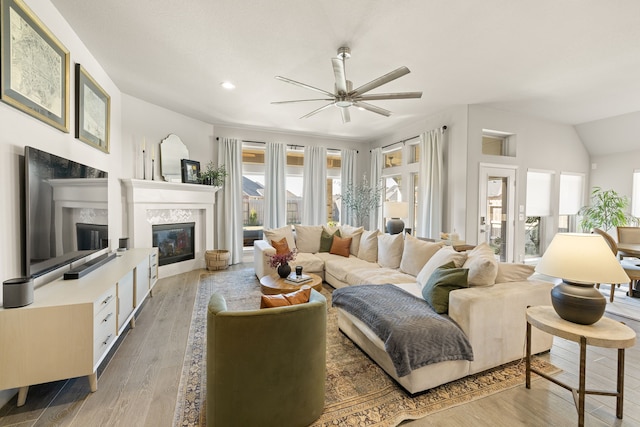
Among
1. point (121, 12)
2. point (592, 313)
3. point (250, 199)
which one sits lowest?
point (592, 313)

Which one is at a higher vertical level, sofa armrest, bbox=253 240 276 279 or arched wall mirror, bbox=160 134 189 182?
arched wall mirror, bbox=160 134 189 182

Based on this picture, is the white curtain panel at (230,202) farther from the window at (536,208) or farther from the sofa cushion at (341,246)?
the window at (536,208)

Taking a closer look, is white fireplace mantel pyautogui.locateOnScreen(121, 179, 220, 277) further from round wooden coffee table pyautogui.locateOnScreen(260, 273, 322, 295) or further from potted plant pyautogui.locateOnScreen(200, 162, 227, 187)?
round wooden coffee table pyautogui.locateOnScreen(260, 273, 322, 295)

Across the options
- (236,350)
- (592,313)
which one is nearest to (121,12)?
(236,350)

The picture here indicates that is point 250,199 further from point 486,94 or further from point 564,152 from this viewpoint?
point 564,152

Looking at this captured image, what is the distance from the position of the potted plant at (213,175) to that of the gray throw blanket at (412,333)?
4163 mm

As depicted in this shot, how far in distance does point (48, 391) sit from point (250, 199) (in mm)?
4633

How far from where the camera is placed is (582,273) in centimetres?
165

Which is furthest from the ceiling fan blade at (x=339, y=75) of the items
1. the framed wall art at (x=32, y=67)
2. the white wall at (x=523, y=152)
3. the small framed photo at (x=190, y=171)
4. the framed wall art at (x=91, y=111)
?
the small framed photo at (x=190, y=171)

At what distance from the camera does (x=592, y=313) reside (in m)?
1.64

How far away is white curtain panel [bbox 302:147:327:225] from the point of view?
656cm

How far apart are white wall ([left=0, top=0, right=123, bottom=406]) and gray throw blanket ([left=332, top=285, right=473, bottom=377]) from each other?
245 cm

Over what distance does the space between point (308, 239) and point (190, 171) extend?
8.23 feet

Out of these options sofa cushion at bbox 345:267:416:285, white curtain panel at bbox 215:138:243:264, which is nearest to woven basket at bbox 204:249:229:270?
white curtain panel at bbox 215:138:243:264
